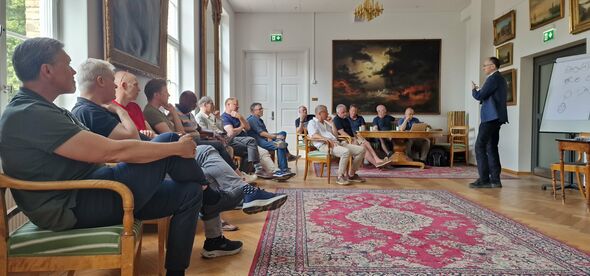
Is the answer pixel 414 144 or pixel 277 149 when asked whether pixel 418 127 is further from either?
pixel 277 149

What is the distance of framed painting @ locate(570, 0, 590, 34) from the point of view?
4.91 m

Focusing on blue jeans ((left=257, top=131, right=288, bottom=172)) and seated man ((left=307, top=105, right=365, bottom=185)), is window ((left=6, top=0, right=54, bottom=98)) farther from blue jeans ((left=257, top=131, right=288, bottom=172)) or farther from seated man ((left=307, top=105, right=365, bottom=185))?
seated man ((left=307, top=105, right=365, bottom=185))

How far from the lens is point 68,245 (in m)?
1.42

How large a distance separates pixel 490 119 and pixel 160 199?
176 inches

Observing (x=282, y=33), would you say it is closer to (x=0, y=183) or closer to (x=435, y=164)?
(x=435, y=164)

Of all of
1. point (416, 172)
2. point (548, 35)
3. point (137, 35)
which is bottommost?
point (416, 172)

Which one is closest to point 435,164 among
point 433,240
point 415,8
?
point 415,8

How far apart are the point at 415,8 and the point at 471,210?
6.61 m

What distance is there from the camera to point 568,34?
5.38 meters

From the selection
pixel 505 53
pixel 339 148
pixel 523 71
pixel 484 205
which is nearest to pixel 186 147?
pixel 484 205

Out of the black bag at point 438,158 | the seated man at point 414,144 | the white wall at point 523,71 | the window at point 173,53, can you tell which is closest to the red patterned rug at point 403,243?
the window at point 173,53

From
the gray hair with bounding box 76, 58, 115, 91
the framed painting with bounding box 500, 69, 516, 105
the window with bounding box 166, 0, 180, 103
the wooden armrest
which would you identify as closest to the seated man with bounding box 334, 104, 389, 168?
the framed painting with bounding box 500, 69, 516, 105

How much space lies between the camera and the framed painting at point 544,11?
18.2ft

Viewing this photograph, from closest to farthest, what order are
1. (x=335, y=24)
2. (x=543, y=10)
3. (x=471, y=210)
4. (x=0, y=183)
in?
(x=0, y=183) → (x=471, y=210) → (x=543, y=10) → (x=335, y=24)
